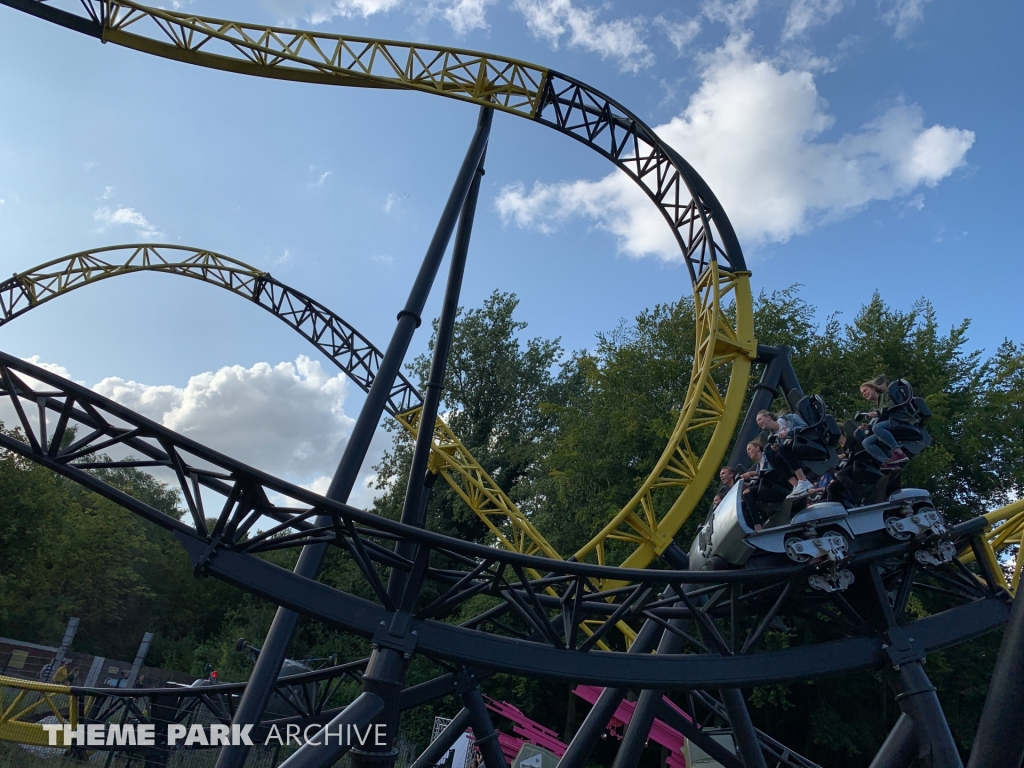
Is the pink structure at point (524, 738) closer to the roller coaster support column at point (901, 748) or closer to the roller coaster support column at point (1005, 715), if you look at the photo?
the roller coaster support column at point (901, 748)

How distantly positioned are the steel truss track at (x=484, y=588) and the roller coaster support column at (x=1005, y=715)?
57cm

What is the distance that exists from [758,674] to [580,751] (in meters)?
1.78

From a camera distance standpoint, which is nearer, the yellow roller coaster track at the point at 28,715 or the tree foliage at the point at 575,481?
the yellow roller coaster track at the point at 28,715

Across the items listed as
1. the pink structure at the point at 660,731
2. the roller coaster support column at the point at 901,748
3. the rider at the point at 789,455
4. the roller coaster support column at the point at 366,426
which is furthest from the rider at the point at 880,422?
the pink structure at the point at 660,731

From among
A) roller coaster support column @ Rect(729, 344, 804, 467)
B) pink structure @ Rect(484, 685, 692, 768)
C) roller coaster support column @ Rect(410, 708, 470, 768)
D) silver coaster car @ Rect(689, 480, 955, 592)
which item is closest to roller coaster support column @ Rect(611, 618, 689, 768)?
silver coaster car @ Rect(689, 480, 955, 592)

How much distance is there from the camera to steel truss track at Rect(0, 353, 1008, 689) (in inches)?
164

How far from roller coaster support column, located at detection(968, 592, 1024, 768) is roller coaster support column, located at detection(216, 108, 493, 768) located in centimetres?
458

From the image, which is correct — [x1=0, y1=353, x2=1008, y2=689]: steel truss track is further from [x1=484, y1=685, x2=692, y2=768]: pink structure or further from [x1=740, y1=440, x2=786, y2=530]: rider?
[x1=484, y1=685, x2=692, y2=768]: pink structure

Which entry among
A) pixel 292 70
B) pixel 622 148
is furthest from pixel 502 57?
pixel 292 70

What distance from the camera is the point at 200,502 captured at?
4.27 metres

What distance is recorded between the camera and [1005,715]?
436 cm

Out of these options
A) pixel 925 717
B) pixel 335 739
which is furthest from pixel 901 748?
pixel 335 739

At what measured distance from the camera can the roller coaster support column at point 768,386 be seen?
22.9 feet

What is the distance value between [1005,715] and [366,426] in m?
4.85
